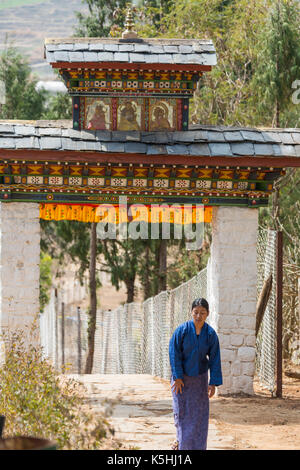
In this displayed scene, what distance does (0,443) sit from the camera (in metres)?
5.68

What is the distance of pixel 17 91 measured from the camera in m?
26.4

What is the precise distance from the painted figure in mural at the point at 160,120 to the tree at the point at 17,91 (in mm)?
14635

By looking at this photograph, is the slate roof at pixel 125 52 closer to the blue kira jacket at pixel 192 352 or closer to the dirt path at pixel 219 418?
the dirt path at pixel 219 418

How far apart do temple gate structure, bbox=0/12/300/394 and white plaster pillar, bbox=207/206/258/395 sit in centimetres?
1

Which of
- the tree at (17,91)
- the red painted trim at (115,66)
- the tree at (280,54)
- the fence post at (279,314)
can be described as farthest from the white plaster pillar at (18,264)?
the tree at (17,91)

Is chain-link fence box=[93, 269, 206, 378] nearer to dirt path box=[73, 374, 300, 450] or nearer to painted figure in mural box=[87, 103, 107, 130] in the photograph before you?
dirt path box=[73, 374, 300, 450]

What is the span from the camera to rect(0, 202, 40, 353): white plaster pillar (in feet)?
38.6

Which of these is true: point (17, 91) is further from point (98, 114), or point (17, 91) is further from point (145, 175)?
point (145, 175)

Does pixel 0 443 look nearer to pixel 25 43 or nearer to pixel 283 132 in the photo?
pixel 283 132

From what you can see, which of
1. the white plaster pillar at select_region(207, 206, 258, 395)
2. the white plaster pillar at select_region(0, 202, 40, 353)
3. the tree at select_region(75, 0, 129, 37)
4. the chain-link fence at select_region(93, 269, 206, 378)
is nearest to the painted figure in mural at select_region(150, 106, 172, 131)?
the white plaster pillar at select_region(207, 206, 258, 395)

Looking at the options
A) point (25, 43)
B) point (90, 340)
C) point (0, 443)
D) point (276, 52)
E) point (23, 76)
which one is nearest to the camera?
point (0, 443)

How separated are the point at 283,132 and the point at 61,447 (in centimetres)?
692

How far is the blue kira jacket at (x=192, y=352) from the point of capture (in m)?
7.81
